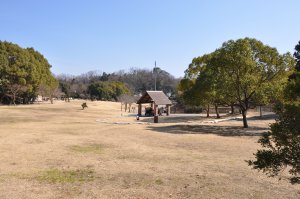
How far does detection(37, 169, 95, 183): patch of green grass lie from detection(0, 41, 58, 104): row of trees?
5434cm

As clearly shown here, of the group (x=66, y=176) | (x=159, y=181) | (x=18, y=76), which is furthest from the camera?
(x=18, y=76)

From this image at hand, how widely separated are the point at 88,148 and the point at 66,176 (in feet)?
19.4

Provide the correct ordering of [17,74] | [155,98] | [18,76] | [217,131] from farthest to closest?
[18,76] < [17,74] < [155,98] < [217,131]

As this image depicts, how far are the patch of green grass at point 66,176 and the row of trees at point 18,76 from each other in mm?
54343

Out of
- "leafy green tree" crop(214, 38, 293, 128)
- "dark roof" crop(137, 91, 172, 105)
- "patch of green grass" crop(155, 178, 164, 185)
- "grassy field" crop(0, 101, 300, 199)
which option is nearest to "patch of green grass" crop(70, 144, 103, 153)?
"grassy field" crop(0, 101, 300, 199)

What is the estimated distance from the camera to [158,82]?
124m

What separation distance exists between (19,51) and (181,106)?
118 ft

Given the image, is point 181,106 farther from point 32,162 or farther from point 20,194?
point 20,194

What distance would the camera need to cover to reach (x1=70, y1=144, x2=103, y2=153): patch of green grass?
1627cm

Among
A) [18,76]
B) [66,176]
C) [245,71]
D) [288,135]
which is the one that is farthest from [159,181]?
[18,76]

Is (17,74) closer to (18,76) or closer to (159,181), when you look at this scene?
(18,76)

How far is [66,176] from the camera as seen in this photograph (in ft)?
36.8

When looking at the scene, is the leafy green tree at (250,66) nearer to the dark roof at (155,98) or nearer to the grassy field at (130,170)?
the grassy field at (130,170)

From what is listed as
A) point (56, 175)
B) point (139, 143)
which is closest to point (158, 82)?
point (139, 143)
